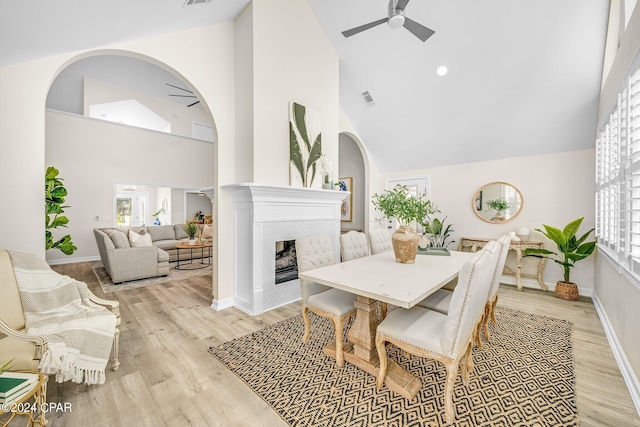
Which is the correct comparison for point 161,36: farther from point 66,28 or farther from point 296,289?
point 296,289

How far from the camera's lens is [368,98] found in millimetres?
4629

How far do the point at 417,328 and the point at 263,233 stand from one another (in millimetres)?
2055

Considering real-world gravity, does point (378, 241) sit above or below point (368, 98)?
below

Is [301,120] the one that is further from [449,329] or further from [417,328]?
[449,329]

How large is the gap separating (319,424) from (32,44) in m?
3.23

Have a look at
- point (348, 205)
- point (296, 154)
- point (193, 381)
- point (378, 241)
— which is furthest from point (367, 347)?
point (348, 205)

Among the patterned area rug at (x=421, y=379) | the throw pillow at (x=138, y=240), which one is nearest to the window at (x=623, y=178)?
the patterned area rug at (x=421, y=379)

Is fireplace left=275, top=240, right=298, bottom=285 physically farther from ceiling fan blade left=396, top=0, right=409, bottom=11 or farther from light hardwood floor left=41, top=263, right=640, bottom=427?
ceiling fan blade left=396, top=0, right=409, bottom=11

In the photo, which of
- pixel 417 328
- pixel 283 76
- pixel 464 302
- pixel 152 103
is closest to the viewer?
pixel 464 302

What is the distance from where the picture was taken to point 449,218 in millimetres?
5012

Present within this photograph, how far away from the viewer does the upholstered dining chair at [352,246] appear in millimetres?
2959

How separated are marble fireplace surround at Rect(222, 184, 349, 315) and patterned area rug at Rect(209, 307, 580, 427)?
67 centimetres

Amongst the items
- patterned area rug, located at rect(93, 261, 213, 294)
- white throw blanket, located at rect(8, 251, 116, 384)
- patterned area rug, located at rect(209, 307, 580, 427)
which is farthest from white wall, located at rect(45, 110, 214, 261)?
patterned area rug, located at rect(209, 307, 580, 427)

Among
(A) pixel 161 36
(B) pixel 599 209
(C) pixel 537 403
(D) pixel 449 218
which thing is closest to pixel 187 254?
(A) pixel 161 36
